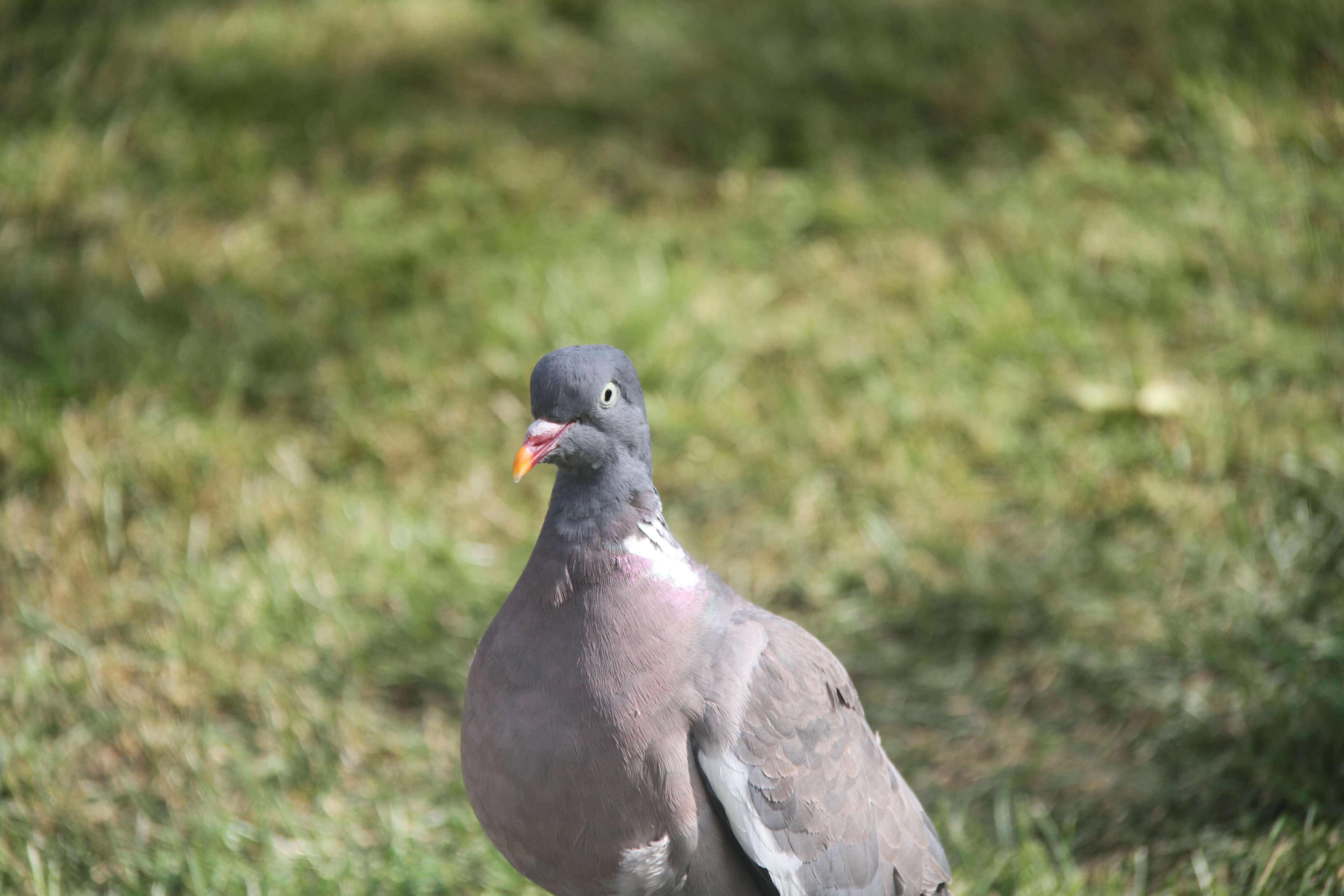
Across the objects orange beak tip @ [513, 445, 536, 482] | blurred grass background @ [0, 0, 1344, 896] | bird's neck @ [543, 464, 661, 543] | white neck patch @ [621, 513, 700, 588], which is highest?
orange beak tip @ [513, 445, 536, 482]

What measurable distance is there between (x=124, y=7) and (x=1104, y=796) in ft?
17.4

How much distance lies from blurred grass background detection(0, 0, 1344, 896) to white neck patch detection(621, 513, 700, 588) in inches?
42.2

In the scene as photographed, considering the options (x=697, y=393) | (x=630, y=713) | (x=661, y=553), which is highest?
(x=661, y=553)

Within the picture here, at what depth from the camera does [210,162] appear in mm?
5148

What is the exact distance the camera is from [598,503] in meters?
2.20

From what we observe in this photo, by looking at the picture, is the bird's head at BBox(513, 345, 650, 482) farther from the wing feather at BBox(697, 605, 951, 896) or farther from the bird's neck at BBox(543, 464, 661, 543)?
the wing feather at BBox(697, 605, 951, 896)

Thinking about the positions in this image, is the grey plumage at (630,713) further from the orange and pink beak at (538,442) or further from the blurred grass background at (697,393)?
the blurred grass background at (697,393)

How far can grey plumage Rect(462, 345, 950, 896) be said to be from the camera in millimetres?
2104

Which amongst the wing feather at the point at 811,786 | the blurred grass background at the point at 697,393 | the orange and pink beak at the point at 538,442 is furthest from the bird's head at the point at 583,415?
the blurred grass background at the point at 697,393

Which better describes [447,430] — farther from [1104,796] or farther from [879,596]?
[1104,796]

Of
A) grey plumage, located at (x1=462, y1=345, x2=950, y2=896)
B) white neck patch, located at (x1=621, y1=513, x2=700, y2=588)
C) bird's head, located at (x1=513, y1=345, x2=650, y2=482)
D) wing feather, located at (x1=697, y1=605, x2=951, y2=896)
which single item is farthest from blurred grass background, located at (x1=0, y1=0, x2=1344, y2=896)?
bird's head, located at (x1=513, y1=345, x2=650, y2=482)

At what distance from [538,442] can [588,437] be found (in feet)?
0.30

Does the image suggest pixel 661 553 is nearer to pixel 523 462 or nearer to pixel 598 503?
pixel 598 503

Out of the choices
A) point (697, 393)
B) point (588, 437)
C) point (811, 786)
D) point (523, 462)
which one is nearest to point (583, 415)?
point (588, 437)
